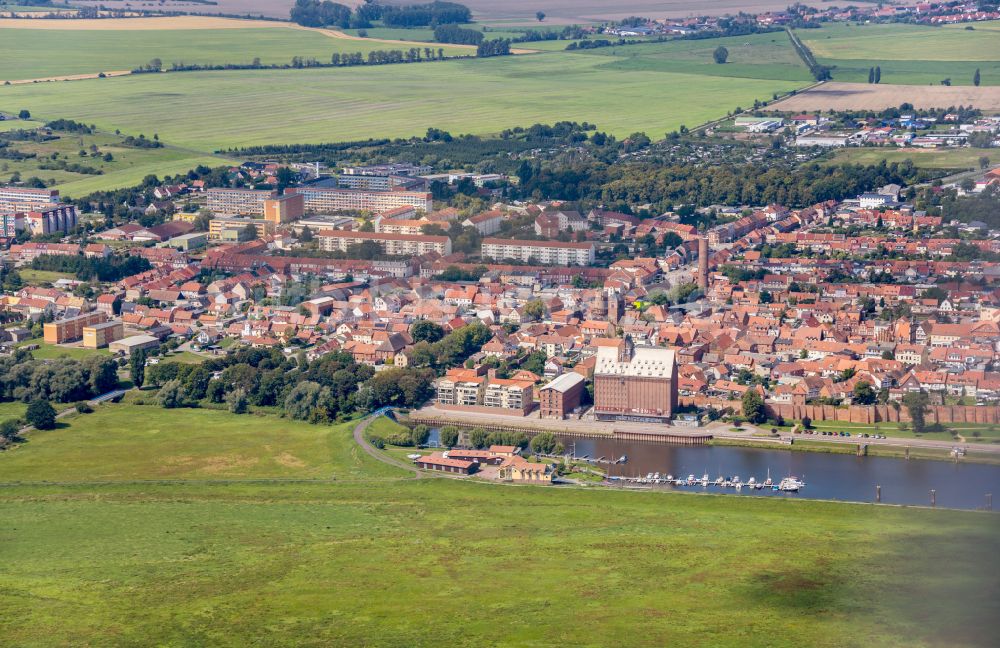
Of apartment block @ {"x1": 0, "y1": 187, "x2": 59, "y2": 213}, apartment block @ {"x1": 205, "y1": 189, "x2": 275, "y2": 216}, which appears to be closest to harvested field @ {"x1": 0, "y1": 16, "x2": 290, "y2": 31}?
apartment block @ {"x1": 0, "y1": 187, "x2": 59, "y2": 213}

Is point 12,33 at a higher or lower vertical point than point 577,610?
higher

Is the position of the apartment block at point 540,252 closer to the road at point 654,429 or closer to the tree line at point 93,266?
the tree line at point 93,266

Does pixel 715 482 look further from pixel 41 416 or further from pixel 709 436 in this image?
pixel 41 416

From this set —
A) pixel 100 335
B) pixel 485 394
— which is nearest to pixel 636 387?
pixel 485 394

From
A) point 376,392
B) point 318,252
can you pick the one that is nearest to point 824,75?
point 318,252

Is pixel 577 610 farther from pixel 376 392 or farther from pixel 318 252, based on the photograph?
pixel 318 252

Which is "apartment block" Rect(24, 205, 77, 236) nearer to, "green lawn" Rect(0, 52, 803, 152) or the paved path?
"green lawn" Rect(0, 52, 803, 152)

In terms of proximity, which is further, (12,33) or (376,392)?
(12,33)

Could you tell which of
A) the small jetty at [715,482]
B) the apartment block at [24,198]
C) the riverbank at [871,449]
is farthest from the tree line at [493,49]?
the small jetty at [715,482]
